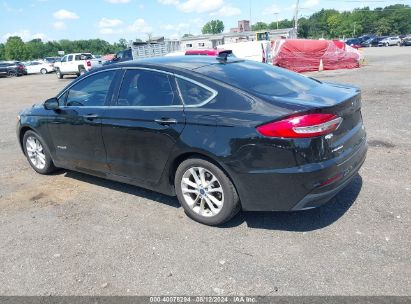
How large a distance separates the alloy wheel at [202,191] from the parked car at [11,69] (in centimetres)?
4134

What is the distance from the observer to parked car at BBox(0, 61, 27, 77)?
129 feet

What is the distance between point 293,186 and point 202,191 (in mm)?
984

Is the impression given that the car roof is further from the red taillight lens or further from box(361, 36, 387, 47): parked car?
box(361, 36, 387, 47): parked car

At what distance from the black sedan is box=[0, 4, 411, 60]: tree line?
348 ft

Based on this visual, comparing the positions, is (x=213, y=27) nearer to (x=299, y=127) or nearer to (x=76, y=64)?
(x=76, y=64)

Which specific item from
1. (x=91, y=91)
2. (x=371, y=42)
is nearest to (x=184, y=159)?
(x=91, y=91)

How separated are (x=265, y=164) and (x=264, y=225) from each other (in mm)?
821

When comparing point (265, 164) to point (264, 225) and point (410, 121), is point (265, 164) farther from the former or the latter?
point (410, 121)

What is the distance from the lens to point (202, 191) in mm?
3975

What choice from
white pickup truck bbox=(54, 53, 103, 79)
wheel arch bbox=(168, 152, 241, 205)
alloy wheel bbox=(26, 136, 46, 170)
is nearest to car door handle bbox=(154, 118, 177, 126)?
wheel arch bbox=(168, 152, 241, 205)

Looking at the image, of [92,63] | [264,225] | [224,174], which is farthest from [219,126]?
[92,63]

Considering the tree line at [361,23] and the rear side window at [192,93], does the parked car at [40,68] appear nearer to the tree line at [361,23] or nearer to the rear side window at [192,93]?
the rear side window at [192,93]

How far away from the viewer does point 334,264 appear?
324 cm

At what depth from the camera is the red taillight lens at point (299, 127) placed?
3312 mm
